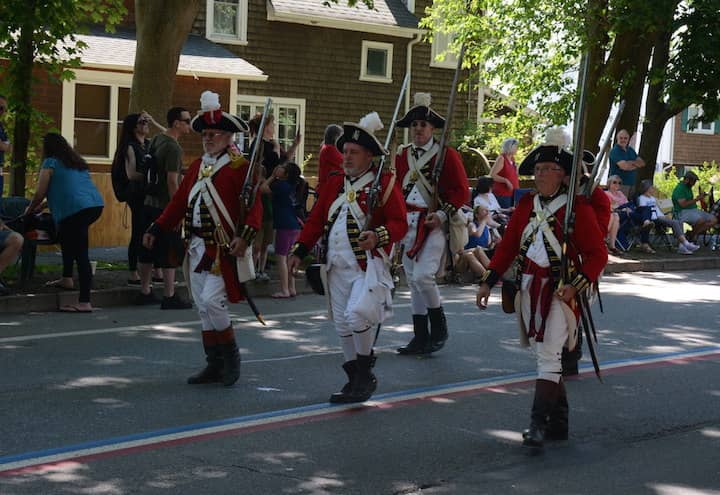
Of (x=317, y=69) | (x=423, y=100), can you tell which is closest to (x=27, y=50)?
(x=423, y=100)

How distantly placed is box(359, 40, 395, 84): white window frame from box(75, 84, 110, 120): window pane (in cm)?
872

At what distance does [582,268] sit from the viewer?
23.6ft

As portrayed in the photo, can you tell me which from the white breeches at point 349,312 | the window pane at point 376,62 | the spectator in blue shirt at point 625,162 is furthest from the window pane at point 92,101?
the white breeches at point 349,312

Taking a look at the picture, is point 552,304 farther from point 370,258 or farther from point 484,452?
point 370,258

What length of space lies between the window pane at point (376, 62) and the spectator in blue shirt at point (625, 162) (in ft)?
43.6

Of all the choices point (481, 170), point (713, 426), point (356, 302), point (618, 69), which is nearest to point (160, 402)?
point (356, 302)

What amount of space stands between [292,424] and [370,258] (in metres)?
1.30

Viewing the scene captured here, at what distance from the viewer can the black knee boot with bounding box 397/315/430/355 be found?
→ 10305 millimetres

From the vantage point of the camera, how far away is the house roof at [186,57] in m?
25.4

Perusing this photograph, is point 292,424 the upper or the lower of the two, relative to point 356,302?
lower

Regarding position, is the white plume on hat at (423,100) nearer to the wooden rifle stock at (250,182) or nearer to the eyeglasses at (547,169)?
the wooden rifle stock at (250,182)

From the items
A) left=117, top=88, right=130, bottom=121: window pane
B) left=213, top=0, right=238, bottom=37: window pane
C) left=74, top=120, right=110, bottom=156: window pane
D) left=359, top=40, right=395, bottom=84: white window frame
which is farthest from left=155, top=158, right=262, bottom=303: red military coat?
left=359, top=40, right=395, bottom=84: white window frame

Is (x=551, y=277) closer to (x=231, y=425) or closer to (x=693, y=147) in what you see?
(x=231, y=425)

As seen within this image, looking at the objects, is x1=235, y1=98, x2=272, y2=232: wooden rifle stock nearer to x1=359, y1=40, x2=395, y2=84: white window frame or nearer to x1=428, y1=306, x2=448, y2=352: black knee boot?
x1=428, y1=306, x2=448, y2=352: black knee boot
